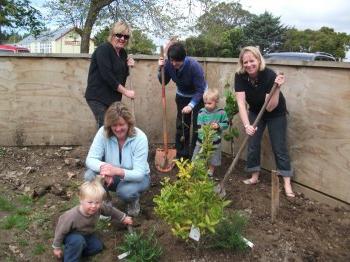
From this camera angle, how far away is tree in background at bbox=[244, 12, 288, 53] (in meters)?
39.7

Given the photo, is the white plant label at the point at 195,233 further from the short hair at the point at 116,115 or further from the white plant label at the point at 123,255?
the short hair at the point at 116,115

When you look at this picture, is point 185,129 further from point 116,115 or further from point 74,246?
point 74,246

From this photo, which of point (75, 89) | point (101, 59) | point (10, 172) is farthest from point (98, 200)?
point (75, 89)

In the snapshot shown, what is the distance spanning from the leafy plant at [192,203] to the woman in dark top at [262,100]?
48.9 inches

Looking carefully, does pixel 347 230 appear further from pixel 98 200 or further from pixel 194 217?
pixel 98 200

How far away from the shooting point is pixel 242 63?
474 centimetres

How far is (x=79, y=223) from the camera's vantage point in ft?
12.1

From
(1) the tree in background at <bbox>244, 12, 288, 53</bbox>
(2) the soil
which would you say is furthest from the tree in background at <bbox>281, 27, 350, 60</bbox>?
(2) the soil

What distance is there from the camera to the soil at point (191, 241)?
381 cm

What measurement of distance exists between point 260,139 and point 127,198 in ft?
5.69

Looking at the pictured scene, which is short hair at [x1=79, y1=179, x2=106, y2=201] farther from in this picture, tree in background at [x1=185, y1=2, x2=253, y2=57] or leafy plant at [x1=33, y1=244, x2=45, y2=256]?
tree in background at [x1=185, y1=2, x2=253, y2=57]

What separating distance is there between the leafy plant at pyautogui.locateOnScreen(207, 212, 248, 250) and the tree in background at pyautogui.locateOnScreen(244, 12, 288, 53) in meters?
36.7

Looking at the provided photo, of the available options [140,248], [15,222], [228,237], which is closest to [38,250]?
[15,222]

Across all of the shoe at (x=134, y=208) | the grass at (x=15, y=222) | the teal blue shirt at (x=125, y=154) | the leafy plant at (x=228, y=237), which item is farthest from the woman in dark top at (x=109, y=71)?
the leafy plant at (x=228, y=237)
